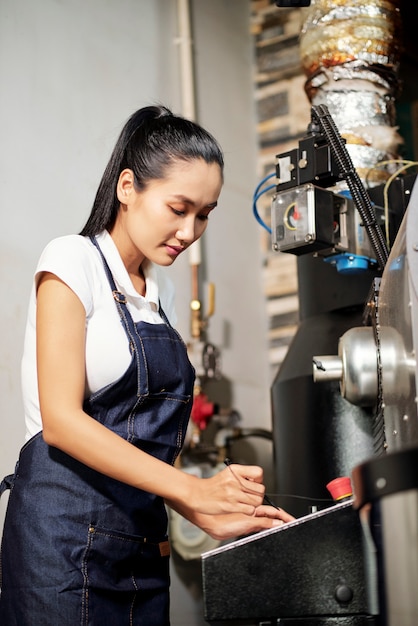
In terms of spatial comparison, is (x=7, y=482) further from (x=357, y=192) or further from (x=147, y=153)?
(x=357, y=192)

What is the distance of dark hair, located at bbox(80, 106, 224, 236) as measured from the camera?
1.44 metres

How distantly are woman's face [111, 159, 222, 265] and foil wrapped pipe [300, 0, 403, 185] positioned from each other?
0.70 metres

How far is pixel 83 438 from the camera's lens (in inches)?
47.1

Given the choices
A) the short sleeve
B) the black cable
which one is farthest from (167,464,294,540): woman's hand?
the black cable

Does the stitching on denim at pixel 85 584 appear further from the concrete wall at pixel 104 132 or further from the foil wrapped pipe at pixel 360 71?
the foil wrapped pipe at pixel 360 71

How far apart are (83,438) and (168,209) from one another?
0.39 metres

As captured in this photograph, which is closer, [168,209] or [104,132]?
[168,209]

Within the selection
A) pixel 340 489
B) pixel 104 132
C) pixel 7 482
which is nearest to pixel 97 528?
pixel 7 482

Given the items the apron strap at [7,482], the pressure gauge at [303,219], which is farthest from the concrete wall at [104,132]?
the pressure gauge at [303,219]

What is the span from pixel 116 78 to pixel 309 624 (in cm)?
165

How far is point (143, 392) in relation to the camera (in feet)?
4.44

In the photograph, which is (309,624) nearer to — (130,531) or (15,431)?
(130,531)

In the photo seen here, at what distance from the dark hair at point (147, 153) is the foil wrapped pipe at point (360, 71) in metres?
0.66

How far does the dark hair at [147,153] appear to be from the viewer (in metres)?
1.44
